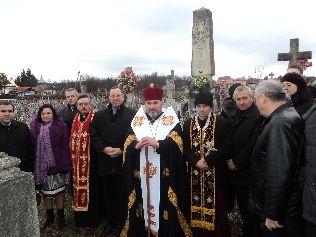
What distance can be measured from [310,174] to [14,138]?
4.22 meters

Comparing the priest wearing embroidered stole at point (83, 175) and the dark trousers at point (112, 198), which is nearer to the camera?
the dark trousers at point (112, 198)

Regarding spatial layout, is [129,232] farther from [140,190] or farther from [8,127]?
[8,127]

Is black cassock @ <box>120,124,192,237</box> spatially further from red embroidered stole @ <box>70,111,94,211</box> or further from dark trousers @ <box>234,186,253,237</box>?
red embroidered stole @ <box>70,111,94,211</box>

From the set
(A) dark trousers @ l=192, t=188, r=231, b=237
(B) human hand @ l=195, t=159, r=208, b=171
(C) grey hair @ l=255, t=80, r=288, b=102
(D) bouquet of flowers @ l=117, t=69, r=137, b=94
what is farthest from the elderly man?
(D) bouquet of flowers @ l=117, t=69, r=137, b=94

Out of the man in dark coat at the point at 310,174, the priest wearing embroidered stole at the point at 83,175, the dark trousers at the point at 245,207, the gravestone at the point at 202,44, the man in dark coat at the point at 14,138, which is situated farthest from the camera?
the gravestone at the point at 202,44

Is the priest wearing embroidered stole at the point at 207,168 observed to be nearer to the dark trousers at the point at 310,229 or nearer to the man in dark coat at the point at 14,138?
the dark trousers at the point at 310,229

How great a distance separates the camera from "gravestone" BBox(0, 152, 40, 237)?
2.67 m

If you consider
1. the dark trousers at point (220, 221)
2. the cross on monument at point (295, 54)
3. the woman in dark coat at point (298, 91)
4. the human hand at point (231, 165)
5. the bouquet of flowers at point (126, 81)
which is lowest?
the dark trousers at point (220, 221)

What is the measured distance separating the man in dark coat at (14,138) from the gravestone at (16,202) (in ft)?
7.47

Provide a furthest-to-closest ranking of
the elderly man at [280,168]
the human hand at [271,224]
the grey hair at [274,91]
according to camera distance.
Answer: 1. the grey hair at [274,91]
2. the human hand at [271,224]
3. the elderly man at [280,168]

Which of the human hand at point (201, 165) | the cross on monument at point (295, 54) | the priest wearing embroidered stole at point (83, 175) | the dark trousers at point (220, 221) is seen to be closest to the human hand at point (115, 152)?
the priest wearing embroidered stole at point (83, 175)

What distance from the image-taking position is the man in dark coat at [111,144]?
539cm

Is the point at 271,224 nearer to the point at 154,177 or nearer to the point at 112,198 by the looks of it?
the point at 154,177

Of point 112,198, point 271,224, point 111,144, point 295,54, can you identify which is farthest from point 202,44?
point 271,224
